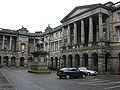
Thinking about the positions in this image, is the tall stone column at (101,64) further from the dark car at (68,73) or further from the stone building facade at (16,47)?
the stone building facade at (16,47)

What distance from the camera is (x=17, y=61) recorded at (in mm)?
68875

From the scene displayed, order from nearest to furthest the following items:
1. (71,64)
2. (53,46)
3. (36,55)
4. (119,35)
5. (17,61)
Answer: (36,55) < (119,35) < (71,64) < (53,46) < (17,61)

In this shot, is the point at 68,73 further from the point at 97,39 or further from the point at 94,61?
the point at 97,39

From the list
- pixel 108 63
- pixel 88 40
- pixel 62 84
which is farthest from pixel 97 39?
pixel 62 84

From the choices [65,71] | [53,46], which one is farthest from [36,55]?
[53,46]

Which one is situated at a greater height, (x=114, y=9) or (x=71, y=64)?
(x=114, y=9)

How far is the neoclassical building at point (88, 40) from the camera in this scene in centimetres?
3672

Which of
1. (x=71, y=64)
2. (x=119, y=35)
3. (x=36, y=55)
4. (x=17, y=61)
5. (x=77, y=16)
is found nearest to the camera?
(x=36, y=55)

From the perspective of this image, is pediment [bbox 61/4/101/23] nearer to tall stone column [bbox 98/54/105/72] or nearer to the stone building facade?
tall stone column [bbox 98/54/105/72]

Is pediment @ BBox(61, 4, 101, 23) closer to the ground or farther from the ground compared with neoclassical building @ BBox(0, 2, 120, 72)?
farther from the ground

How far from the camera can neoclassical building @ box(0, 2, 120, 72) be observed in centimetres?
3672

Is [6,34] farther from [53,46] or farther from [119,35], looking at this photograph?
[119,35]

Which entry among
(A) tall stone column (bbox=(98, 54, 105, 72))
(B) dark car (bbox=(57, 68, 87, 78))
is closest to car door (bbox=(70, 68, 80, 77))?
(B) dark car (bbox=(57, 68, 87, 78))

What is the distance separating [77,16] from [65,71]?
80.0ft
